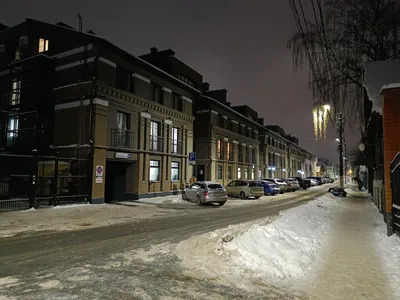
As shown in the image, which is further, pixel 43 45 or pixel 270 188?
pixel 270 188

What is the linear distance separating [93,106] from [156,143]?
6.89m

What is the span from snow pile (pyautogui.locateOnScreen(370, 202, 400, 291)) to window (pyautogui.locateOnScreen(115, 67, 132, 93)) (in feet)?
59.8

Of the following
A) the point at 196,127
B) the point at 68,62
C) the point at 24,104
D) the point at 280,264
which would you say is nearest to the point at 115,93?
the point at 68,62

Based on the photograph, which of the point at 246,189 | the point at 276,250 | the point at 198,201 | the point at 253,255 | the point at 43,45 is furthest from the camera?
the point at 246,189

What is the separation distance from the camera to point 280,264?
240 inches

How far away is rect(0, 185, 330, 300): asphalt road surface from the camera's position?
4734 millimetres

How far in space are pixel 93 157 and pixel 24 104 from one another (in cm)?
870

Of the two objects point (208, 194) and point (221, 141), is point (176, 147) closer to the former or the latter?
point (208, 194)

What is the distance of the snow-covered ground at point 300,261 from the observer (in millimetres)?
5262

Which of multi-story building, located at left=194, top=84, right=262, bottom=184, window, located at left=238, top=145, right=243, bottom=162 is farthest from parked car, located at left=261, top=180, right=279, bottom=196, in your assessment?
window, located at left=238, top=145, right=243, bottom=162

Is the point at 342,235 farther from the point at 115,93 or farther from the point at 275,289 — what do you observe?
the point at 115,93

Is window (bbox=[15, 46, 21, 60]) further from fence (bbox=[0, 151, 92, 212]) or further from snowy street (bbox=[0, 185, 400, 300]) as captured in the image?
snowy street (bbox=[0, 185, 400, 300])

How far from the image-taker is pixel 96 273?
18.5 ft

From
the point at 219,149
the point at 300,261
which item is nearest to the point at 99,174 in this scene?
the point at 300,261
